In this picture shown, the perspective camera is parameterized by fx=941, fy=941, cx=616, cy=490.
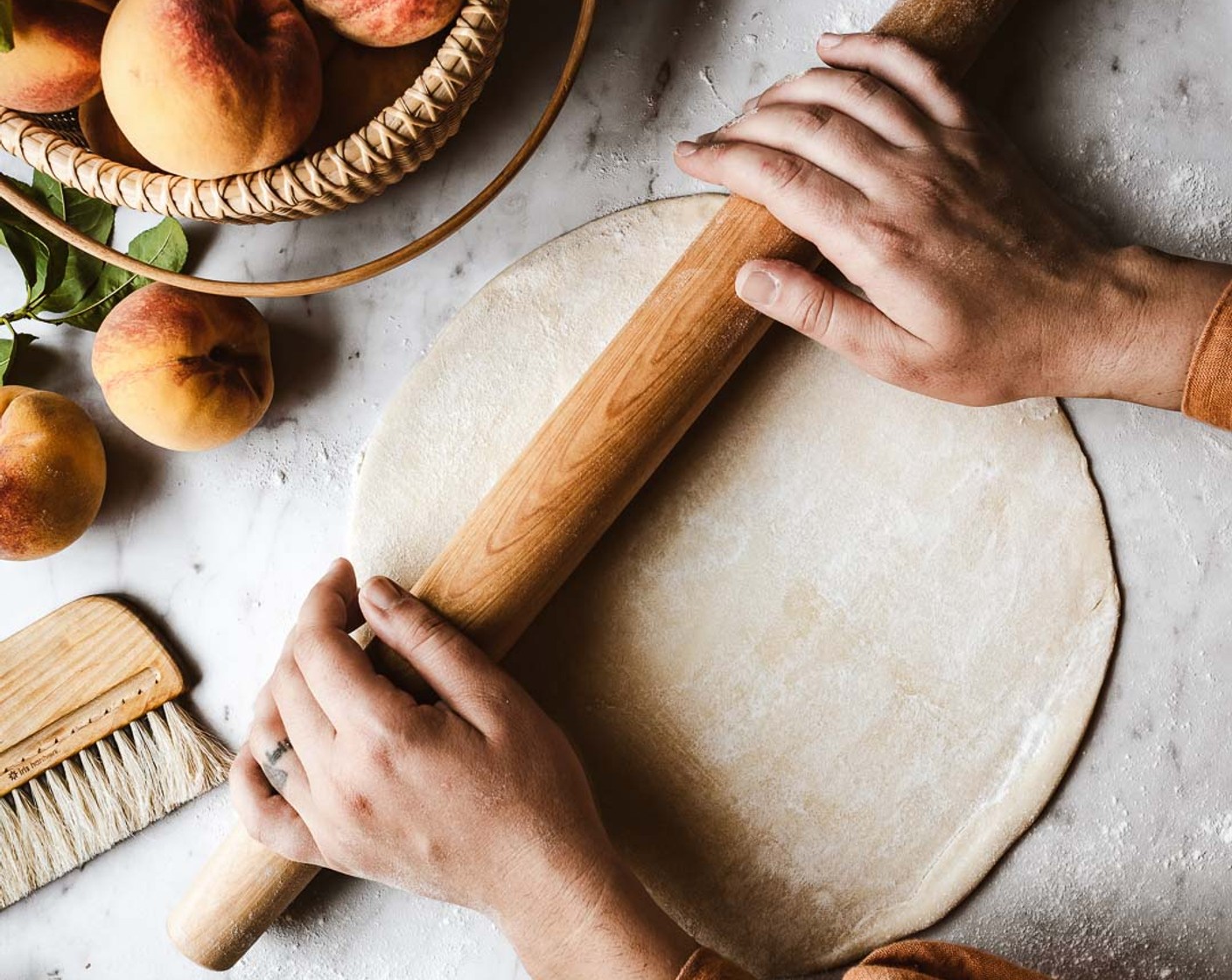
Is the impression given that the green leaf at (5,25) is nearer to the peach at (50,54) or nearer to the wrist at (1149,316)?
the peach at (50,54)

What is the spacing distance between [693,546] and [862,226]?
1.24 feet

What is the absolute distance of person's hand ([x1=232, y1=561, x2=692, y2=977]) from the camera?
0.89 meters

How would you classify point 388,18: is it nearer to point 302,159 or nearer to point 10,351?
point 302,159

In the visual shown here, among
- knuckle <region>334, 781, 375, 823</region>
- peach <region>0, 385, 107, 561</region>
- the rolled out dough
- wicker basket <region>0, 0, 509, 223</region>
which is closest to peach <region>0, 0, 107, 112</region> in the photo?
wicker basket <region>0, 0, 509, 223</region>

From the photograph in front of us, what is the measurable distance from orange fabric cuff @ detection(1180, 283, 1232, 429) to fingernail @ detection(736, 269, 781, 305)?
0.43 m

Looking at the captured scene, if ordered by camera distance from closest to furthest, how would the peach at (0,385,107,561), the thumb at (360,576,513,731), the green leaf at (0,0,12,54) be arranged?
the green leaf at (0,0,12,54) → the thumb at (360,576,513,731) → the peach at (0,385,107,561)

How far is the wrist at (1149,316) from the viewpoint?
0.94m

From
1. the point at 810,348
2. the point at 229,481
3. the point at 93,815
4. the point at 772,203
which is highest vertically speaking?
the point at 772,203

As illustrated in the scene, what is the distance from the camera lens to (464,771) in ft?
2.93

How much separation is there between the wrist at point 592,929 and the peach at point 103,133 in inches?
32.8

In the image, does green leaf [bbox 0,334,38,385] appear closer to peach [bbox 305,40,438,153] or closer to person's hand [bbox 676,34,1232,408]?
peach [bbox 305,40,438,153]

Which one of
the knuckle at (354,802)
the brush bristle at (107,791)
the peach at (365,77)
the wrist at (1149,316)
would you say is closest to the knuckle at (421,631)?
the knuckle at (354,802)

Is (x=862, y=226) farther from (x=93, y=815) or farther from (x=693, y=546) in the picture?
(x=93, y=815)

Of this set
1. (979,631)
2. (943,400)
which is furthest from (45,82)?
(979,631)
